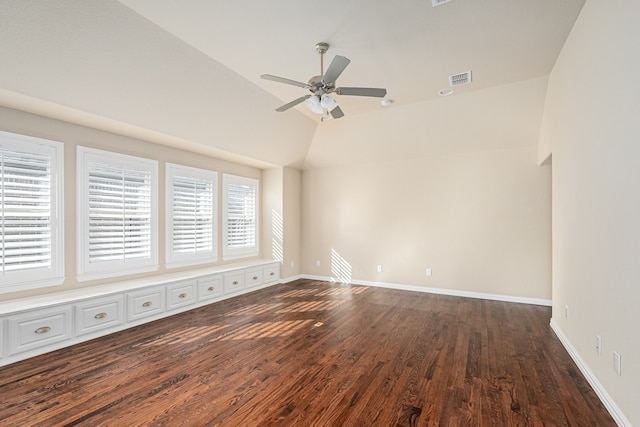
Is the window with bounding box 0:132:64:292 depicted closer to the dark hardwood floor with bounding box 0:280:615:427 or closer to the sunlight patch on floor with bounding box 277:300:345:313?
the dark hardwood floor with bounding box 0:280:615:427

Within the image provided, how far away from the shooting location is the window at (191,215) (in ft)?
16.5

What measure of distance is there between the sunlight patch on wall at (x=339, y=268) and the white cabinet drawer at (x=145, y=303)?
3747mm

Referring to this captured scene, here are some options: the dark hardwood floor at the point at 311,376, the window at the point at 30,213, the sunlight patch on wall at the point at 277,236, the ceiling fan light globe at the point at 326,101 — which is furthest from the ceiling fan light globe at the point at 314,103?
the sunlight patch on wall at the point at 277,236

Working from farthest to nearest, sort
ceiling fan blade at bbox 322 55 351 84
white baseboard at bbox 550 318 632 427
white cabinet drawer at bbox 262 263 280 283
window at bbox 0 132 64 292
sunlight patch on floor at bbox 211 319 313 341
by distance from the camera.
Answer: white cabinet drawer at bbox 262 263 280 283
sunlight patch on floor at bbox 211 319 313 341
window at bbox 0 132 64 292
ceiling fan blade at bbox 322 55 351 84
white baseboard at bbox 550 318 632 427

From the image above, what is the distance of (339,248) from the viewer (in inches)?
274

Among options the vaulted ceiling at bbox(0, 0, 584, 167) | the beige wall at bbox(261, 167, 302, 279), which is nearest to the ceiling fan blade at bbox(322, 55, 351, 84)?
the vaulted ceiling at bbox(0, 0, 584, 167)

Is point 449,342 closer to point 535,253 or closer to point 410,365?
point 410,365

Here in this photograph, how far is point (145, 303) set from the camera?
4113 millimetres

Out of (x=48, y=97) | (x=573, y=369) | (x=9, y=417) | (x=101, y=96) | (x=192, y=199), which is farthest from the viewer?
(x=192, y=199)

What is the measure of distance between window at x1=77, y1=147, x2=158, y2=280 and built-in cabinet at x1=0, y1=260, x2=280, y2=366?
316 millimetres

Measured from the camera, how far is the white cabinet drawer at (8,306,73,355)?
116 inches

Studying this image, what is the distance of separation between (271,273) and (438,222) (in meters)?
3.60

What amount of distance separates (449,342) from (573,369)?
3.63 feet

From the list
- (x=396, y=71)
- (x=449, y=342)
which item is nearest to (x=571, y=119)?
(x=396, y=71)
